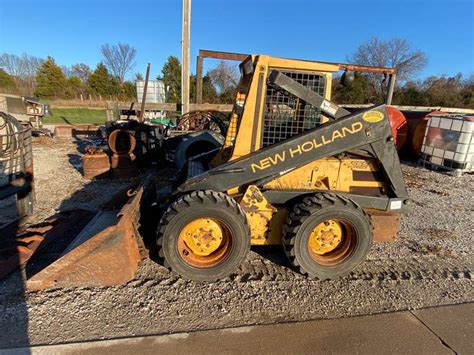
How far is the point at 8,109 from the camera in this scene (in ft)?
46.3

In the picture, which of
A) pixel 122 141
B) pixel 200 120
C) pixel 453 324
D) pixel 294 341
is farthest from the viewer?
pixel 200 120

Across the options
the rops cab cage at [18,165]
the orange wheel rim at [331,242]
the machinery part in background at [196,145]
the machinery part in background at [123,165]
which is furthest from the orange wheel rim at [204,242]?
the machinery part in background at [123,165]

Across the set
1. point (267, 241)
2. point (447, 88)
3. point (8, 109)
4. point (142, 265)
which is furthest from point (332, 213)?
point (447, 88)

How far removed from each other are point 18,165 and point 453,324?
593cm

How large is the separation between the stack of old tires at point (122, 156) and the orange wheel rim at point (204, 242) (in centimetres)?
468

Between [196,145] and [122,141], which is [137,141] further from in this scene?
[196,145]

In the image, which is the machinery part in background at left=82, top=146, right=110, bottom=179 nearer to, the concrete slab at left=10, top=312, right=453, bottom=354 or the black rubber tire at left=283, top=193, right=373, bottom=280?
the concrete slab at left=10, top=312, right=453, bottom=354

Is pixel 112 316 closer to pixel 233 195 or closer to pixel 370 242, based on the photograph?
pixel 233 195

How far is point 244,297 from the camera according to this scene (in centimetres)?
300

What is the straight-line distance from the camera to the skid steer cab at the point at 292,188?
3.17 m

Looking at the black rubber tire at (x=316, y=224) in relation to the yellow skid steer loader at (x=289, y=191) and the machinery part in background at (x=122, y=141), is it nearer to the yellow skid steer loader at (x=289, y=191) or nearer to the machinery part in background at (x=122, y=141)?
the yellow skid steer loader at (x=289, y=191)

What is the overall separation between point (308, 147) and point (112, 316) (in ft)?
8.44

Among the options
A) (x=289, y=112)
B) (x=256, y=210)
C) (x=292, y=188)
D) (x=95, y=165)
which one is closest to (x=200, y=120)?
(x=95, y=165)

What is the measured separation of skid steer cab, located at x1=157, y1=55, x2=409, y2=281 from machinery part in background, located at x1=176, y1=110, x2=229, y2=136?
6718 mm
